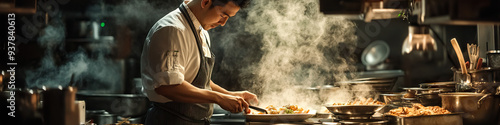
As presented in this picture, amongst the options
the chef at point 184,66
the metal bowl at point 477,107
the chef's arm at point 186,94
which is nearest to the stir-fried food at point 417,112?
the metal bowl at point 477,107

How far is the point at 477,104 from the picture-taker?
100 inches

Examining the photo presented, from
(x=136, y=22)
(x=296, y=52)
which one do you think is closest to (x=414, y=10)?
(x=296, y=52)

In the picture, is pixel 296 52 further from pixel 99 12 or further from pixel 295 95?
pixel 99 12

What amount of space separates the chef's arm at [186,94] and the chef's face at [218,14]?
1.68 ft

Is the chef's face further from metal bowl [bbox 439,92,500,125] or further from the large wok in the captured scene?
the large wok

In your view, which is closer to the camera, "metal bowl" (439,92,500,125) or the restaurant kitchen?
the restaurant kitchen

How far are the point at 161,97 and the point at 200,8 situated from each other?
0.59 meters

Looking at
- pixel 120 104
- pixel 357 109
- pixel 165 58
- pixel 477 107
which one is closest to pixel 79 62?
pixel 120 104

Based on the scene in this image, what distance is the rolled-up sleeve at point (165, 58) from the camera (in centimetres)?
232

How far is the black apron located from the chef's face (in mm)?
122

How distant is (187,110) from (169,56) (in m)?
0.38

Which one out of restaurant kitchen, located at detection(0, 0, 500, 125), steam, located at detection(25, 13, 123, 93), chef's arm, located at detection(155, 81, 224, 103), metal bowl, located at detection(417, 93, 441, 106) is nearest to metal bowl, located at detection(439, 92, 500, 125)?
restaurant kitchen, located at detection(0, 0, 500, 125)

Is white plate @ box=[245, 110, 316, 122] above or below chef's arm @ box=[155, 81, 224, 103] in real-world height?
below

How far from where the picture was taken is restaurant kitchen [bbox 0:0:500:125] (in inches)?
68.2
